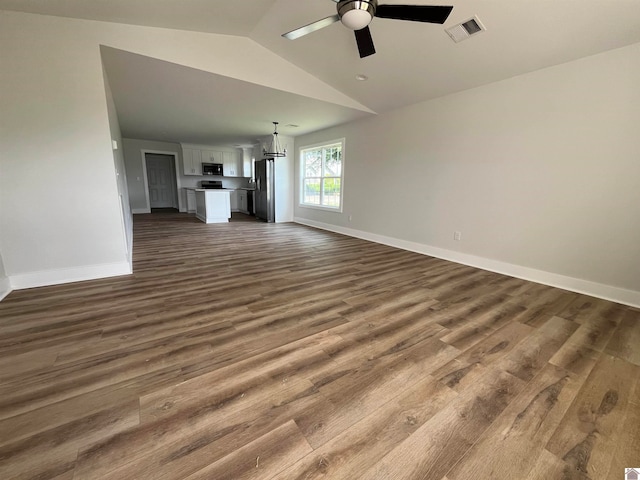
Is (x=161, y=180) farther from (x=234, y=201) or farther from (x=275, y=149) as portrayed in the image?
(x=275, y=149)

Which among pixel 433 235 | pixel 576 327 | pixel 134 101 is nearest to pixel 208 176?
pixel 134 101

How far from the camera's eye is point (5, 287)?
2.54 metres

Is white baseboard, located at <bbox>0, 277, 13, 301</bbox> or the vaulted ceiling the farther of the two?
white baseboard, located at <bbox>0, 277, 13, 301</bbox>

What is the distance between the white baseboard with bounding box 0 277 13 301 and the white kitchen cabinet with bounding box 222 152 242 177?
765 cm

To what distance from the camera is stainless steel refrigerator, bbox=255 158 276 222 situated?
7379 mm

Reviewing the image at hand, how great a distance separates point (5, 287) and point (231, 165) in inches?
313

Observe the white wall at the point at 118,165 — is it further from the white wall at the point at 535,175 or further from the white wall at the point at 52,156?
the white wall at the point at 535,175

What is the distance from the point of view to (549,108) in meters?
3.00

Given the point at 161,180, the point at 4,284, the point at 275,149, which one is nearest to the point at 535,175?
the point at 275,149

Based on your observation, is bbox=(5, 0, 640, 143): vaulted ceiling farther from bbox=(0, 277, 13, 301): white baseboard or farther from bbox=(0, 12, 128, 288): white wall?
bbox=(0, 277, 13, 301): white baseboard

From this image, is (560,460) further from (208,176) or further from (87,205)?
(208,176)

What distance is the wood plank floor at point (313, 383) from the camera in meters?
1.08

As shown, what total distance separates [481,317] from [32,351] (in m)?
3.37

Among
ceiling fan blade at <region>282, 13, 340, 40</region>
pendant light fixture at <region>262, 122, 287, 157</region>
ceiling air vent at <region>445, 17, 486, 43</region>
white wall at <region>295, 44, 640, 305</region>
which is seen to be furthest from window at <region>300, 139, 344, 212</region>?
ceiling fan blade at <region>282, 13, 340, 40</region>
